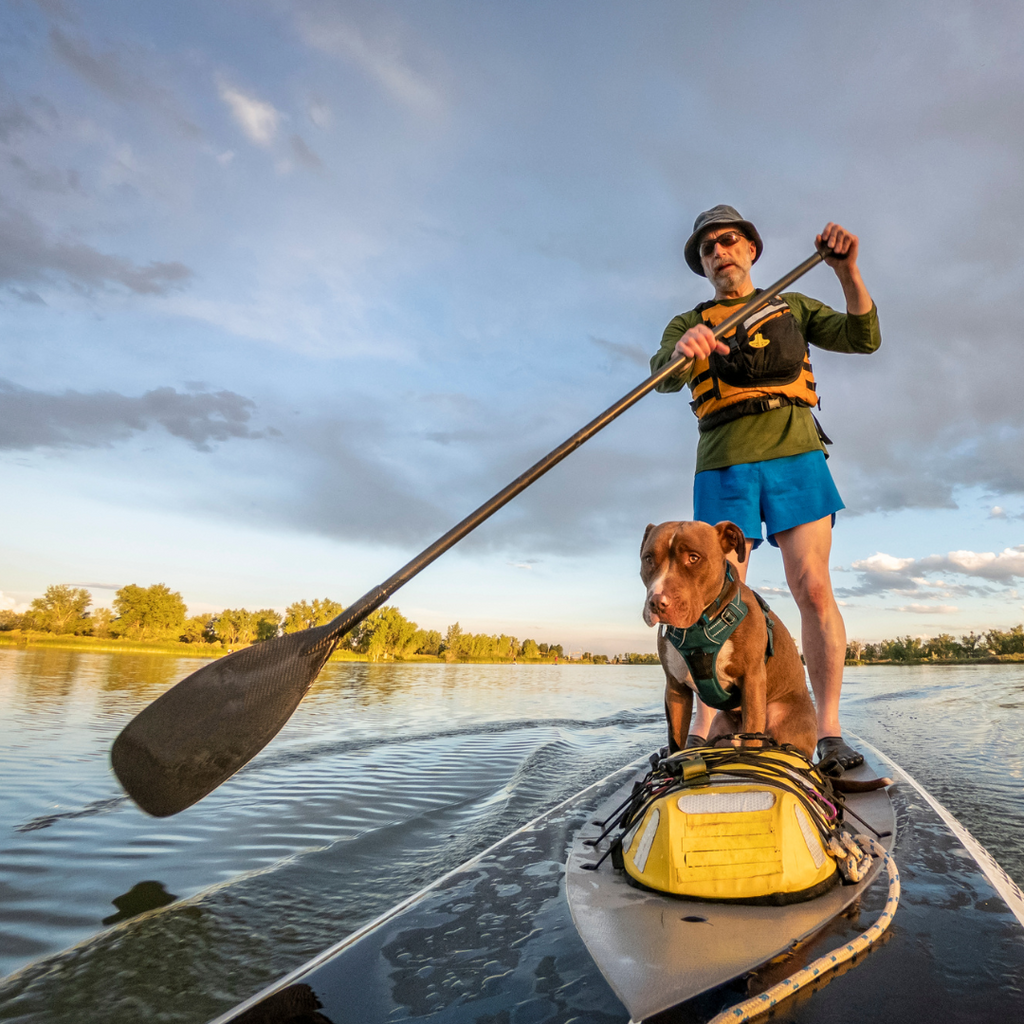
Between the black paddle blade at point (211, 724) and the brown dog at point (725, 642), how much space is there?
64.2 inches

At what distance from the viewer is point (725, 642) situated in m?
2.64

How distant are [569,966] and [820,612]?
2915 millimetres

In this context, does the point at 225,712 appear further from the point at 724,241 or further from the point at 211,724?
the point at 724,241

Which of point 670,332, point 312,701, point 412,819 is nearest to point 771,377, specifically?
point 670,332

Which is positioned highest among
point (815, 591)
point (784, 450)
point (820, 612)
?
point (784, 450)

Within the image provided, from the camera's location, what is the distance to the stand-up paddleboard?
44.1 inches

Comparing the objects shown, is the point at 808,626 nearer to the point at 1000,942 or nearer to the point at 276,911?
the point at 1000,942

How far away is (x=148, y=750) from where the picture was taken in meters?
2.36

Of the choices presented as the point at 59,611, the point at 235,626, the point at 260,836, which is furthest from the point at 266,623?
the point at 260,836

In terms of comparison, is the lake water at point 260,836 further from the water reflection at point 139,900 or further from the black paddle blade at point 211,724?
the black paddle blade at point 211,724

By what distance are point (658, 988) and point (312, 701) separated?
8.73 m

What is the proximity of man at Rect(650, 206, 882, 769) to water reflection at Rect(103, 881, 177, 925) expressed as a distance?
2.71 m

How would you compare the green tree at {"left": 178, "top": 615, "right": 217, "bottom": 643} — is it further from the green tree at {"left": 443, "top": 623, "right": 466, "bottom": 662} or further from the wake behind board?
the wake behind board

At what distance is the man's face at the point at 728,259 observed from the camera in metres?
3.82
